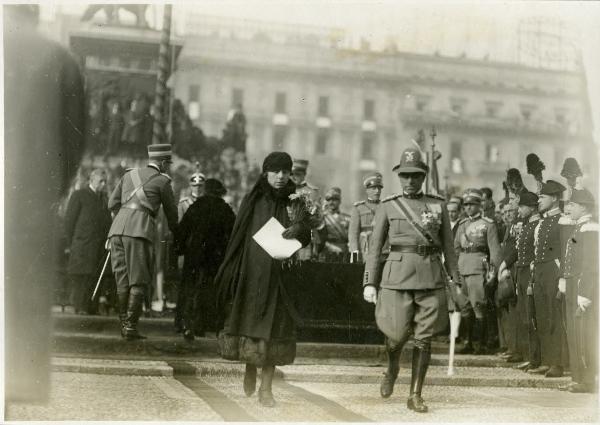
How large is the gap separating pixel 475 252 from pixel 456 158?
44.2 m

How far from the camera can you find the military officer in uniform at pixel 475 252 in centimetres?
1309

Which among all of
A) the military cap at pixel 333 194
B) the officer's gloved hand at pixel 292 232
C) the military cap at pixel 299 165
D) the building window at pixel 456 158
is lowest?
the officer's gloved hand at pixel 292 232

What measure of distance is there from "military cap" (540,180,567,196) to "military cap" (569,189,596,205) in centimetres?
91

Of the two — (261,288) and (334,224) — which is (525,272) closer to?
(334,224)

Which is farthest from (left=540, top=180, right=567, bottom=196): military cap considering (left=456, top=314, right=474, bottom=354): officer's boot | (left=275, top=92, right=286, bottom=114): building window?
(left=275, top=92, right=286, bottom=114): building window

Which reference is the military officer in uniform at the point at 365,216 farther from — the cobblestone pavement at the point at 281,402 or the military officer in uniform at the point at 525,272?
the cobblestone pavement at the point at 281,402

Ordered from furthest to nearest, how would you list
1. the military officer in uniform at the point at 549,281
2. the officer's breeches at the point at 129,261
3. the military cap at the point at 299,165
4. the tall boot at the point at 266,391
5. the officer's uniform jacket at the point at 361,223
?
1. the officer's uniform jacket at the point at 361,223
2. the military cap at the point at 299,165
3. the military officer in uniform at the point at 549,281
4. the officer's breeches at the point at 129,261
5. the tall boot at the point at 266,391

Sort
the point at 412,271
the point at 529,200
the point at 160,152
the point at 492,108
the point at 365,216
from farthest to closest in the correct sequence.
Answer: the point at 492,108 → the point at 365,216 → the point at 529,200 → the point at 160,152 → the point at 412,271

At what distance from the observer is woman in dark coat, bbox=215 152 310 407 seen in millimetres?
9031

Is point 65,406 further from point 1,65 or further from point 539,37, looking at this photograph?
point 539,37

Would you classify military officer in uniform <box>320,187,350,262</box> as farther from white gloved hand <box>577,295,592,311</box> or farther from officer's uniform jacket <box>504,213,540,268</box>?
white gloved hand <box>577,295,592,311</box>

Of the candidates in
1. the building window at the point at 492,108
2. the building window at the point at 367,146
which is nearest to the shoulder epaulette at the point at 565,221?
the building window at the point at 492,108

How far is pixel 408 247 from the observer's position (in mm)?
9297

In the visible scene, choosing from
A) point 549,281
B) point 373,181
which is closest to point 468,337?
point 549,281
